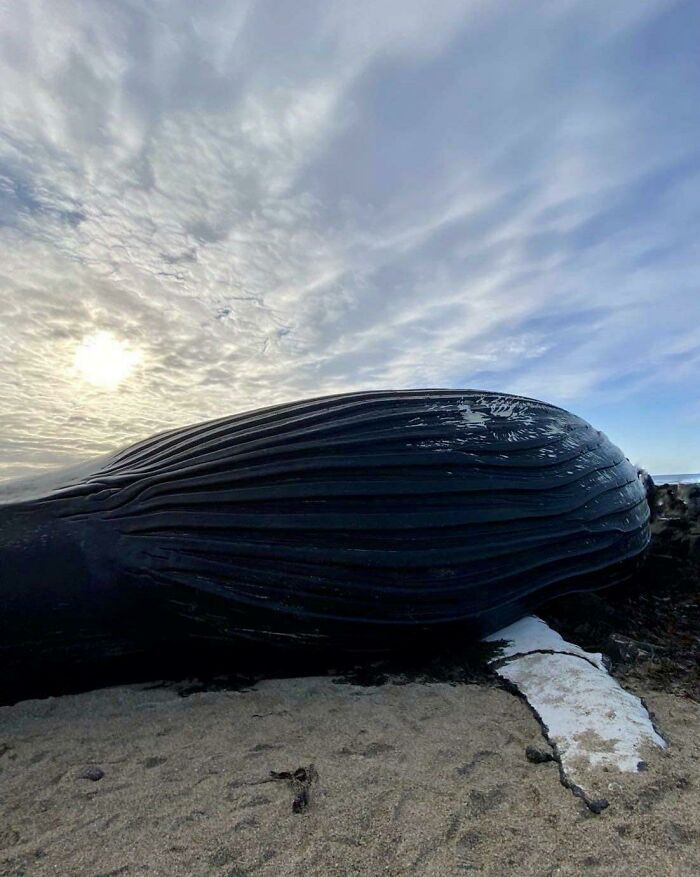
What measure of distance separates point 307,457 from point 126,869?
2277 mm

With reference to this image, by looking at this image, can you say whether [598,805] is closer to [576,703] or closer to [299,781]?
[576,703]

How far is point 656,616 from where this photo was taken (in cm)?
530

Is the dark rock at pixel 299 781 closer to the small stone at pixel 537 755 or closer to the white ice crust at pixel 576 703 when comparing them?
the small stone at pixel 537 755

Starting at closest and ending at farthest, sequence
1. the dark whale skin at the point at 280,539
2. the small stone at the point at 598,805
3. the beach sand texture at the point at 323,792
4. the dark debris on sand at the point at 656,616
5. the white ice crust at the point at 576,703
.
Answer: the beach sand texture at the point at 323,792, the small stone at the point at 598,805, the white ice crust at the point at 576,703, the dark whale skin at the point at 280,539, the dark debris on sand at the point at 656,616

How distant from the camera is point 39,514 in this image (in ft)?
12.2

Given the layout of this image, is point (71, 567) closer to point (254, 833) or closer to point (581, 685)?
point (254, 833)

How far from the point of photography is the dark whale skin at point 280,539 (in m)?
3.58

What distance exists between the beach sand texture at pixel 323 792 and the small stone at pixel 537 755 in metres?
0.04

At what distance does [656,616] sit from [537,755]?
9.85ft

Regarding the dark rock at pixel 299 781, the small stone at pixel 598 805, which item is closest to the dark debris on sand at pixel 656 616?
the small stone at pixel 598 805

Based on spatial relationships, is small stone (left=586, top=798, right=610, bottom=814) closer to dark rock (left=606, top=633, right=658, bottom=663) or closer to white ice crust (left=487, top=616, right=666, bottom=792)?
white ice crust (left=487, top=616, right=666, bottom=792)

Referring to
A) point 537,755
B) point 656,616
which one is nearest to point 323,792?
point 537,755

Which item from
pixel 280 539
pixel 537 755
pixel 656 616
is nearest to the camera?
pixel 537 755

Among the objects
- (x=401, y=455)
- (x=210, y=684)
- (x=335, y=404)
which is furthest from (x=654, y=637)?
(x=210, y=684)
